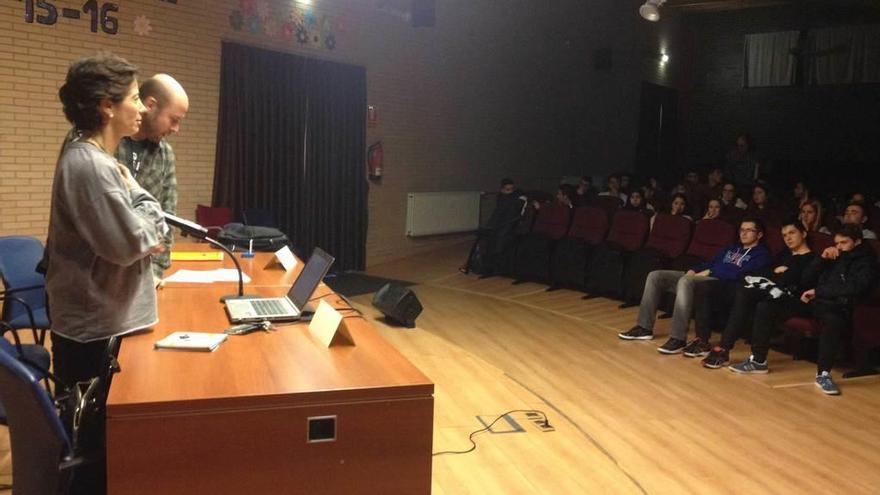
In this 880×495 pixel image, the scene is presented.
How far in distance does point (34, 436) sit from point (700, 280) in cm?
472

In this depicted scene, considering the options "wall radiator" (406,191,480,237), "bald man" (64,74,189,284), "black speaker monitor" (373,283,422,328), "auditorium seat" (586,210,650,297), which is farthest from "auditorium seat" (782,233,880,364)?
"wall radiator" (406,191,480,237)

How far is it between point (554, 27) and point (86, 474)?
1041cm

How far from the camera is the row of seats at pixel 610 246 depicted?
608 cm

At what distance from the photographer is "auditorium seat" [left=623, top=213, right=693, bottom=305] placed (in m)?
6.37

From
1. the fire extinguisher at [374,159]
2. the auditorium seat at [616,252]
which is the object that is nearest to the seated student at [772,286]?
the auditorium seat at [616,252]

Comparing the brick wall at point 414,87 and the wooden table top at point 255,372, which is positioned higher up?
the brick wall at point 414,87

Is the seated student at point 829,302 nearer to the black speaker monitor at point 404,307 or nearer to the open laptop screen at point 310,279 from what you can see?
the black speaker monitor at point 404,307

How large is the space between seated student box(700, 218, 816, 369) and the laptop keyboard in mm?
3488

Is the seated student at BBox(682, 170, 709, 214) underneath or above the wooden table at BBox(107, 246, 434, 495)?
above

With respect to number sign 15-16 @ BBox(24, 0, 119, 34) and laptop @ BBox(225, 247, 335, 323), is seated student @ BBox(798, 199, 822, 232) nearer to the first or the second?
laptop @ BBox(225, 247, 335, 323)

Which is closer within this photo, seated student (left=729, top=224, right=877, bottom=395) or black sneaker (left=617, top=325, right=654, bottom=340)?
seated student (left=729, top=224, right=877, bottom=395)

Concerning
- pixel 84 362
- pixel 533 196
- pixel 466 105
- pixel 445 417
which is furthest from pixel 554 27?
pixel 84 362

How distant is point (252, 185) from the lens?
726 centimetres

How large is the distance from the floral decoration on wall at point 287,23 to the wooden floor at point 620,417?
3204 mm
